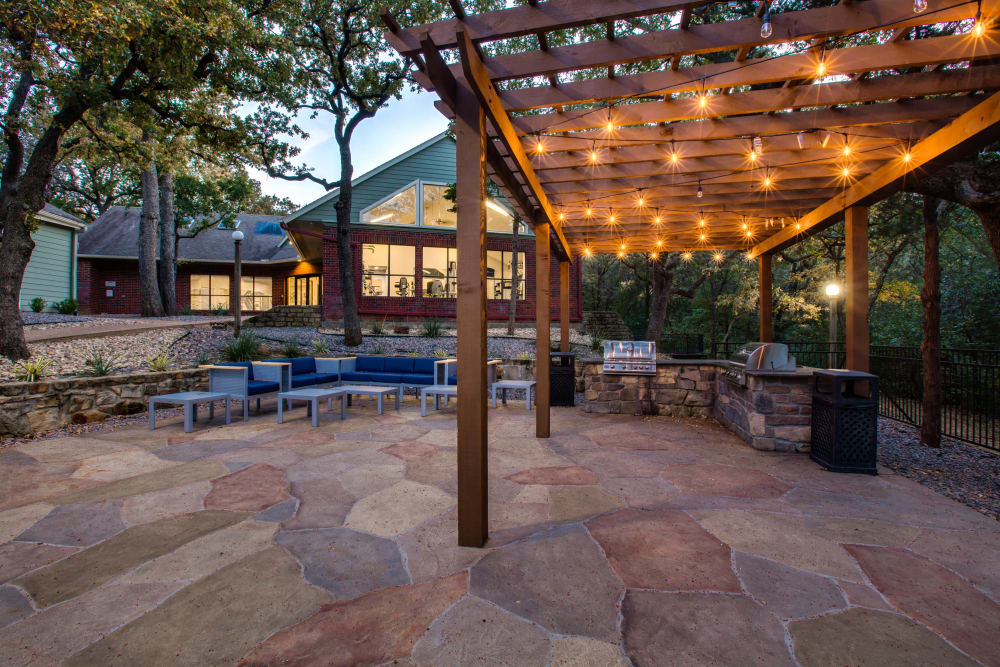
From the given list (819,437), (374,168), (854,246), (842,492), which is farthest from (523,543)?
(374,168)

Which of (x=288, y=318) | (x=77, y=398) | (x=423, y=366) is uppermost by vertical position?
(x=288, y=318)

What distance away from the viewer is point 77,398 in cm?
571

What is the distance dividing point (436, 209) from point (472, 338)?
580 inches

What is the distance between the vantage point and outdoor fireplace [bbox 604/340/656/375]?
22.1ft

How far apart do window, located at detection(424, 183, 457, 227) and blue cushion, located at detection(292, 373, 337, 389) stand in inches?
377

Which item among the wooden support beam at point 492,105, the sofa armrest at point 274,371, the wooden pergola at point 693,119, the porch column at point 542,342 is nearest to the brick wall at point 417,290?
the sofa armrest at point 274,371

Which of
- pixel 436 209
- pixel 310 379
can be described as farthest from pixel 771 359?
pixel 436 209

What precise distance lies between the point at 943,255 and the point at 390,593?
1833 centimetres

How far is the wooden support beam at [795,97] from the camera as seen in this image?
3115 millimetres

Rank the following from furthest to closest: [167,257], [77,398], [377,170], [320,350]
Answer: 1. [377,170]
2. [167,257]
3. [320,350]
4. [77,398]

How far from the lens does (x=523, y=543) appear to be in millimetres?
2668

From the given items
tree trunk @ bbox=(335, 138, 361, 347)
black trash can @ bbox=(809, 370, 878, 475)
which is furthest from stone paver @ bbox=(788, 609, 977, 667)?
tree trunk @ bbox=(335, 138, 361, 347)

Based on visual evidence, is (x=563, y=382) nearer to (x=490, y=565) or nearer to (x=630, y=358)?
(x=630, y=358)

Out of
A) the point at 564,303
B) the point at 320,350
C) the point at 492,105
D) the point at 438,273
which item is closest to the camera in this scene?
the point at 492,105
